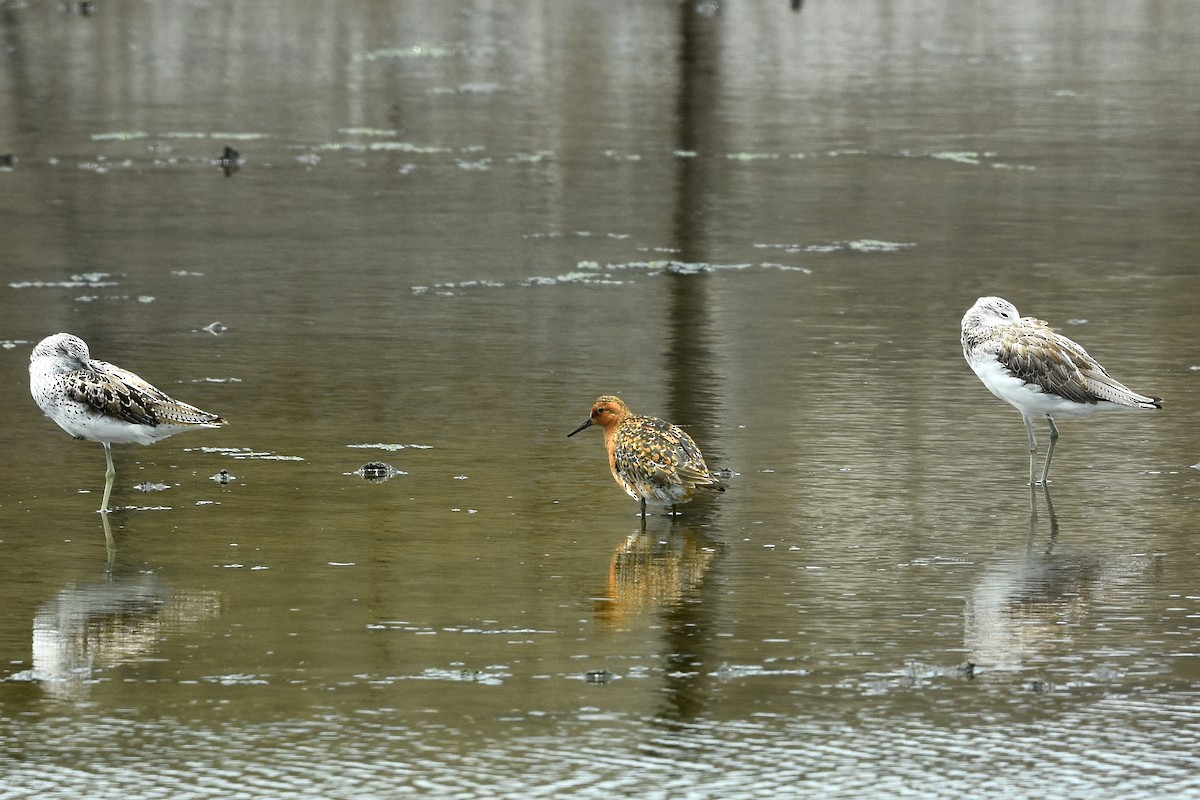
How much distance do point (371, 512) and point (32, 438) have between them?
8.95 ft

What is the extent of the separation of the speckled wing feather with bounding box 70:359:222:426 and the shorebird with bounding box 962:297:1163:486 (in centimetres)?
409

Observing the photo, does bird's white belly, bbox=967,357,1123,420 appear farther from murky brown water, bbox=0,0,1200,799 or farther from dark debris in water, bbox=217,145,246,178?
dark debris in water, bbox=217,145,246,178

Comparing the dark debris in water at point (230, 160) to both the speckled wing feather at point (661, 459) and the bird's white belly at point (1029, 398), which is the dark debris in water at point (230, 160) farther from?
the speckled wing feather at point (661, 459)

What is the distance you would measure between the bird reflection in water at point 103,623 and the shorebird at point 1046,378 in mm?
4597

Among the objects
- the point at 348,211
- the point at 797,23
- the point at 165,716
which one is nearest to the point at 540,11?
the point at 797,23

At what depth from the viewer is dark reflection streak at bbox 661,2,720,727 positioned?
8.61 m

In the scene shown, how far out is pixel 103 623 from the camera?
30.9 feet

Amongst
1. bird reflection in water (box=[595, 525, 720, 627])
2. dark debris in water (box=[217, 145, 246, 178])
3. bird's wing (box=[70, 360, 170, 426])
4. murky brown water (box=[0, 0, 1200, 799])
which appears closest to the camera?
murky brown water (box=[0, 0, 1200, 799])

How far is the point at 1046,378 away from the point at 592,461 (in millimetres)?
2438

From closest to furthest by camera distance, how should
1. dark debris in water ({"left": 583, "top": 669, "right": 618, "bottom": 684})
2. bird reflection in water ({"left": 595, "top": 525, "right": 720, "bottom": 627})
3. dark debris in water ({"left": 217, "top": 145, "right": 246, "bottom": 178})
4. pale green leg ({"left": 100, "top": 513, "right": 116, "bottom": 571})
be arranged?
dark debris in water ({"left": 583, "top": 669, "right": 618, "bottom": 684}) < bird reflection in water ({"left": 595, "top": 525, "right": 720, "bottom": 627}) < pale green leg ({"left": 100, "top": 513, "right": 116, "bottom": 571}) < dark debris in water ({"left": 217, "top": 145, "right": 246, "bottom": 178})

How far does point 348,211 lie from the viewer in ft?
71.2

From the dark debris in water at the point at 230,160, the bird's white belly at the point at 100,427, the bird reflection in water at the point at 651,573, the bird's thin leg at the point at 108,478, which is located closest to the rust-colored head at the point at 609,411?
the bird reflection in water at the point at 651,573

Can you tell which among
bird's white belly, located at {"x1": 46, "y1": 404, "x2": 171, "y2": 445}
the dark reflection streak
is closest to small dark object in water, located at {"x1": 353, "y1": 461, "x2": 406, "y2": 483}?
bird's white belly, located at {"x1": 46, "y1": 404, "x2": 171, "y2": 445}

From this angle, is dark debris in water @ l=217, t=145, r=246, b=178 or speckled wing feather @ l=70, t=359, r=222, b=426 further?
dark debris in water @ l=217, t=145, r=246, b=178
